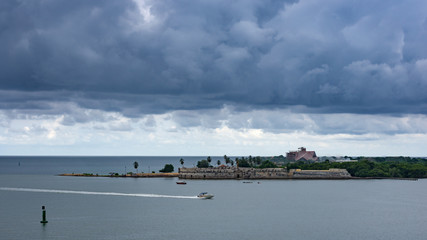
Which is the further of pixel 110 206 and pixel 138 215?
pixel 110 206

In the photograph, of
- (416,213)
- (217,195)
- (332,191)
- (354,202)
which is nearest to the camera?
(416,213)

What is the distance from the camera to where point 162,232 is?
84.4 m

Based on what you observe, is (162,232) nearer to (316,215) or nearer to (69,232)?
(69,232)

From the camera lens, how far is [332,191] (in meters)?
160

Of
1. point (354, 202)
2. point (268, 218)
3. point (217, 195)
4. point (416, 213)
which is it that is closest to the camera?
point (268, 218)

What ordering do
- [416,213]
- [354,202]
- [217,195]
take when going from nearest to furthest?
1. [416,213]
2. [354,202]
3. [217,195]

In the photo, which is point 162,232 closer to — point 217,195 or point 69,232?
point 69,232

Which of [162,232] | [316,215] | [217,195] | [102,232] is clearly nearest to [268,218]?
[316,215]

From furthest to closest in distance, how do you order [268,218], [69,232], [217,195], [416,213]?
[217,195] < [416,213] < [268,218] < [69,232]

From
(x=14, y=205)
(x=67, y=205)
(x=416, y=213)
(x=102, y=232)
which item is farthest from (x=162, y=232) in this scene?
(x=416, y=213)

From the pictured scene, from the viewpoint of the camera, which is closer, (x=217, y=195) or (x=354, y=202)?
(x=354, y=202)

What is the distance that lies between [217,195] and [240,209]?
3062 centimetres

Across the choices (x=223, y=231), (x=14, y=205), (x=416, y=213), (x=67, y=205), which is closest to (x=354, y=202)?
(x=416, y=213)

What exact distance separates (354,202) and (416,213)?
20609 millimetres
